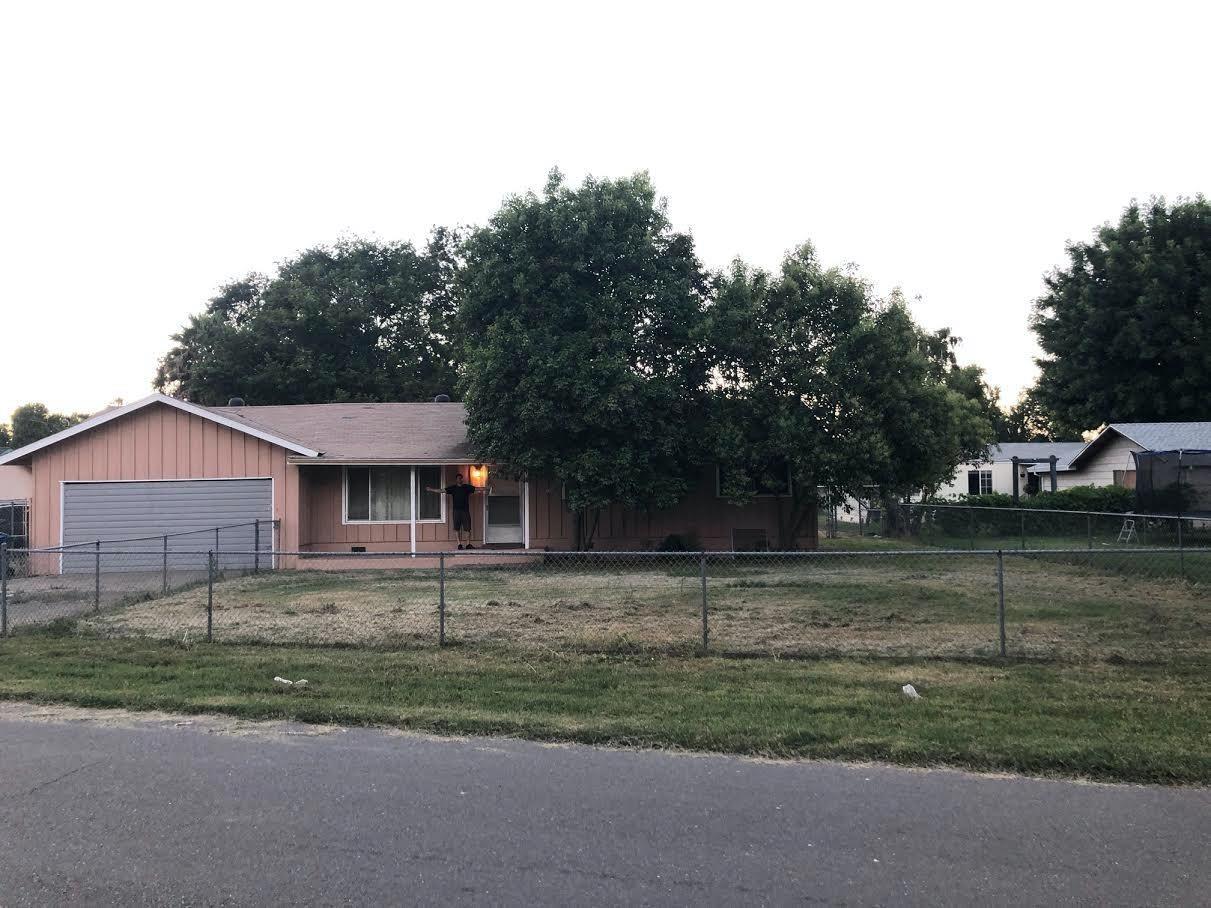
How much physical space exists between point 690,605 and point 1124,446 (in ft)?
81.4

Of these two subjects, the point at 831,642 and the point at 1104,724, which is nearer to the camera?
the point at 1104,724

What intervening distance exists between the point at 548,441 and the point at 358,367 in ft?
70.1

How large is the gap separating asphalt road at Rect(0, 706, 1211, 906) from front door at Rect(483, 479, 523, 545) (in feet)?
49.1

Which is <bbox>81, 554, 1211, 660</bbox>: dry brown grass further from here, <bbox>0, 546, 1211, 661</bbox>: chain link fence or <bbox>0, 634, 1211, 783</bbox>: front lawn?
<bbox>0, 634, 1211, 783</bbox>: front lawn

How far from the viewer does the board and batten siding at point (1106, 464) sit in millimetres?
30500

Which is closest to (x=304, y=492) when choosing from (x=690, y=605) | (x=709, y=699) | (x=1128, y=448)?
(x=690, y=605)

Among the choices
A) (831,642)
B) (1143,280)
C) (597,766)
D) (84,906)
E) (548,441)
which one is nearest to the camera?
(84,906)

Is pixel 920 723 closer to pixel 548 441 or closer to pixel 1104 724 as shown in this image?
pixel 1104 724

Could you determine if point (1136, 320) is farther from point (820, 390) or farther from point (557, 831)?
point (557, 831)

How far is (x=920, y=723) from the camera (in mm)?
6664

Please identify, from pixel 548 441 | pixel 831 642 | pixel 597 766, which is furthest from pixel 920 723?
pixel 548 441

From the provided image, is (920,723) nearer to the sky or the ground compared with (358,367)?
nearer to the ground

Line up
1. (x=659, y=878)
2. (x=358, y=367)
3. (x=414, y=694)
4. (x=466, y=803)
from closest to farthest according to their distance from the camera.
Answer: (x=659, y=878) < (x=466, y=803) < (x=414, y=694) < (x=358, y=367)

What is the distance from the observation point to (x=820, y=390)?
18953mm
